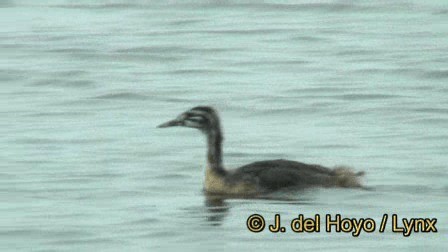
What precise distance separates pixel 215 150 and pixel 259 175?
2.04 ft

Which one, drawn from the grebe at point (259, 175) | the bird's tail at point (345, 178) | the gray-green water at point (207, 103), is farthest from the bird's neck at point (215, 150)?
the bird's tail at point (345, 178)

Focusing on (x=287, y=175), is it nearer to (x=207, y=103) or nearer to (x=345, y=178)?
(x=345, y=178)

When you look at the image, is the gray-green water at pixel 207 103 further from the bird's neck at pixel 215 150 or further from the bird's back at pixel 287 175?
the bird's neck at pixel 215 150

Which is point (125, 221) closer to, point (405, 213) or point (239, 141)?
point (405, 213)

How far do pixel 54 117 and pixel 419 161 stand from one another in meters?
4.75

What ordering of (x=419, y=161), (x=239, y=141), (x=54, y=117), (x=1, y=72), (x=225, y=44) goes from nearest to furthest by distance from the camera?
(x=419, y=161), (x=239, y=141), (x=54, y=117), (x=1, y=72), (x=225, y=44)

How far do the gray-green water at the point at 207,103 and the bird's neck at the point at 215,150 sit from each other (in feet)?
0.86

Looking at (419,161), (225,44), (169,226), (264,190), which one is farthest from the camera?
(225,44)

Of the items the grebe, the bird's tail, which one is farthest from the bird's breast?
the bird's tail

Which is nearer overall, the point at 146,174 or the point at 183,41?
the point at 146,174

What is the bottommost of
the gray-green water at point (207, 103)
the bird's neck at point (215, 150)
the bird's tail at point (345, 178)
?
the gray-green water at point (207, 103)

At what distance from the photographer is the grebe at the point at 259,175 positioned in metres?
17.6

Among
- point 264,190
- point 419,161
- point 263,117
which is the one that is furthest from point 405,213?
point 263,117

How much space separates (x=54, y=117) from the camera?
2250 cm
